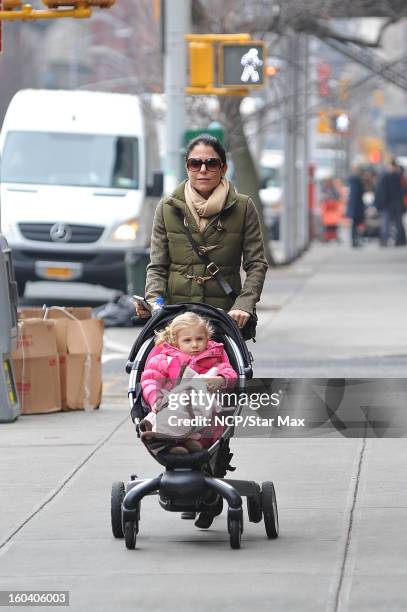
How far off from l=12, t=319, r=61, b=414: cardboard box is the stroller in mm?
4043

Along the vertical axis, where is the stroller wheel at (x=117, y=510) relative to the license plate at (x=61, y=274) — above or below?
above

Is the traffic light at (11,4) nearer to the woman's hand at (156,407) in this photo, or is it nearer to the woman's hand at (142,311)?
the woman's hand at (142,311)

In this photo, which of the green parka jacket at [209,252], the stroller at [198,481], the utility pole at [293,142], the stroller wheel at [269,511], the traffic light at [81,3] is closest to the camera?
the stroller at [198,481]

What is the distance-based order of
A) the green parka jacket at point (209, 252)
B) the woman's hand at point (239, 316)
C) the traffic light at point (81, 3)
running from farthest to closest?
the traffic light at point (81, 3), the green parka jacket at point (209, 252), the woman's hand at point (239, 316)

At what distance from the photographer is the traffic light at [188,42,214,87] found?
60.7 ft

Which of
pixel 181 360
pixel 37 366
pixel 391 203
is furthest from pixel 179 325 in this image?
pixel 391 203

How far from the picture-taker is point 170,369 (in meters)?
7.38

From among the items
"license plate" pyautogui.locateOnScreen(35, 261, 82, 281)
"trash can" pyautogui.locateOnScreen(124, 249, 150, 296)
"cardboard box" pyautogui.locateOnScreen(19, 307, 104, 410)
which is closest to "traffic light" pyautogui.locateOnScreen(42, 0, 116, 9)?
"cardboard box" pyautogui.locateOnScreen(19, 307, 104, 410)

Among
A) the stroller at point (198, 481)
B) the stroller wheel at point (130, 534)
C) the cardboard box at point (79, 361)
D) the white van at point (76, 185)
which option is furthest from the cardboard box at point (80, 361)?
the white van at point (76, 185)

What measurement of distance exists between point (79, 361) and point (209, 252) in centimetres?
405

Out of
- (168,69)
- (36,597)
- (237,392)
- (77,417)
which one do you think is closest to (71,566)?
(36,597)

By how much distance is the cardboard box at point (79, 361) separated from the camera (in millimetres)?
11906

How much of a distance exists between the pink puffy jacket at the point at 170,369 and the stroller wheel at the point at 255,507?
54cm

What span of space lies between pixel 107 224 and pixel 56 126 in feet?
5.69
